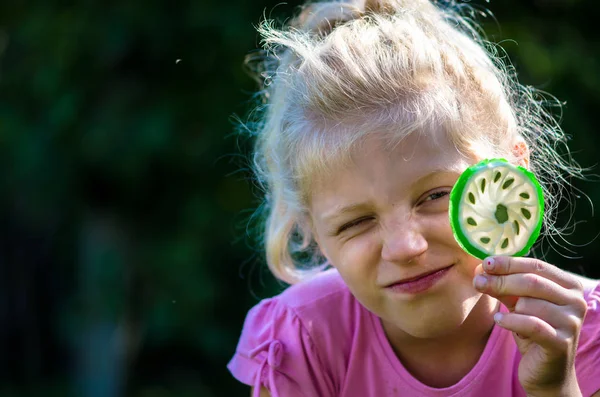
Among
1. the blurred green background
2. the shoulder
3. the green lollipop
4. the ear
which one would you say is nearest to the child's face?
the green lollipop

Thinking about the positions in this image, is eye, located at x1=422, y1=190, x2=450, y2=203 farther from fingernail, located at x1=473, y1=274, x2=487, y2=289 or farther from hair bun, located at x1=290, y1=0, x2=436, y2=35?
hair bun, located at x1=290, y1=0, x2=436, y2=35

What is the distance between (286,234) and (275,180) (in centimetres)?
21

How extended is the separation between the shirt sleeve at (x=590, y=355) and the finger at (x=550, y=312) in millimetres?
363

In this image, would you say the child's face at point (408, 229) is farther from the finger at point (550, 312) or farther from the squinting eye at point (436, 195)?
the finger at point (550, 312)

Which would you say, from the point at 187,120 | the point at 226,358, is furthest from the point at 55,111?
the point at 226,358

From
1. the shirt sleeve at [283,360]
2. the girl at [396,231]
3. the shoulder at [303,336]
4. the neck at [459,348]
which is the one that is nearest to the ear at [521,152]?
the girl at [396,231]

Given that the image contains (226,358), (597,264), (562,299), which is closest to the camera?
(562,299)

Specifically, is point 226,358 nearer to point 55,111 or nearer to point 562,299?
point 55,111

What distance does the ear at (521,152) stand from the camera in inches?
83.0

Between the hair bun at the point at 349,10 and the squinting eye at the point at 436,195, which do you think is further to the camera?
the hair bun at the point at 349,10

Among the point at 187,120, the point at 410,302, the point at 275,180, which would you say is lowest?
the point at 410,302

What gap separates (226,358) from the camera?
357 cm

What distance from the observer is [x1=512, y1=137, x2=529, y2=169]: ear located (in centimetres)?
211

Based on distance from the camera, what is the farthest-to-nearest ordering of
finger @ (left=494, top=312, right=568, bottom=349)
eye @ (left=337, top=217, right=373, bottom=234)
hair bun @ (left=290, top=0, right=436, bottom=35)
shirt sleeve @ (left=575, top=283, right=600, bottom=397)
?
hair bun @ (left=290, top=0, right=436, bottom=35)
shirt sleeve @ (left=575, top=283, right=600, bottom=397)
eye @ (left=337, top=217, right=373, bottom=234)
finger @ (left=494, top=312, right=568, bottom=349)
